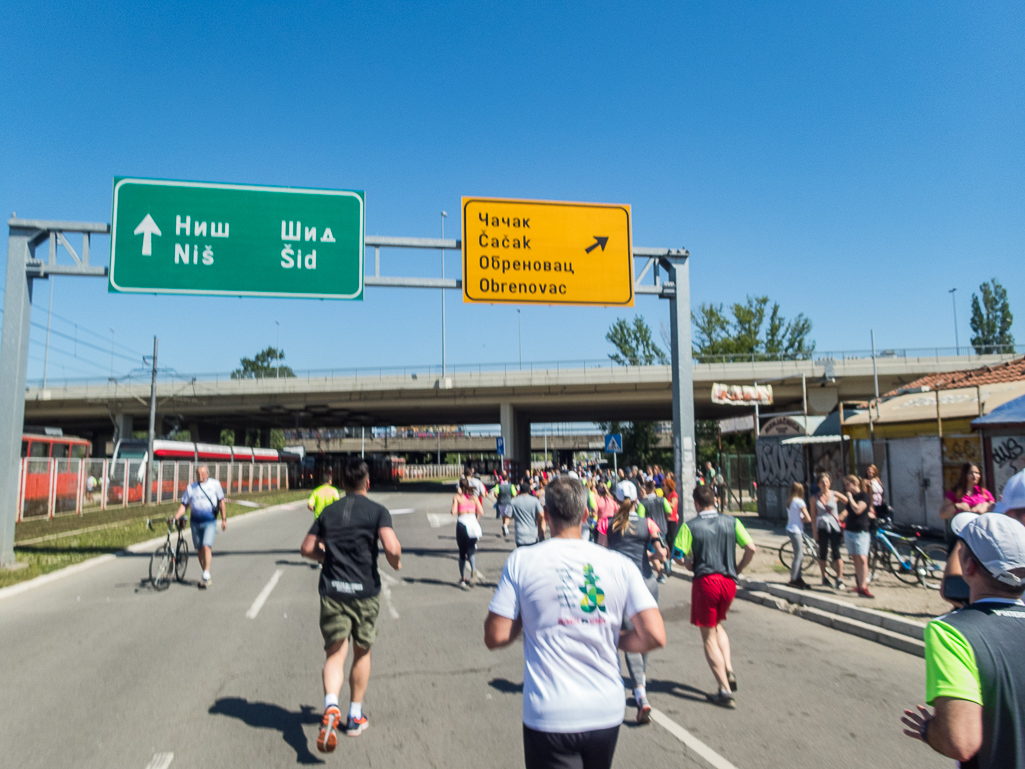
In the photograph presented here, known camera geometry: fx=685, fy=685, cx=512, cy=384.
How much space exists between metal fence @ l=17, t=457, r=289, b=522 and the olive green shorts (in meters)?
22.5

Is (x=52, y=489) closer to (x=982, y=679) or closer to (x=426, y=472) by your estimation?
(x=982, y=679)

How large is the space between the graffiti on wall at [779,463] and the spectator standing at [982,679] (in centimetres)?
2060

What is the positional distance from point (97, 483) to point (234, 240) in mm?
21078

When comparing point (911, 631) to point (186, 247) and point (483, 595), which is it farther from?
point (186, 247)

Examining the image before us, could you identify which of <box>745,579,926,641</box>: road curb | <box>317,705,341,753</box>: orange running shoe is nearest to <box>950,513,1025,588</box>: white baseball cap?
<box>317,705,341,753</box>: orange running shoe

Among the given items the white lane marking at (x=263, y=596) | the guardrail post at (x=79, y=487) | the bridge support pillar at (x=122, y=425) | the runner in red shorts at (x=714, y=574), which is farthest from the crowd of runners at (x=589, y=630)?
the bridge support pillar at (x=122, y=425)

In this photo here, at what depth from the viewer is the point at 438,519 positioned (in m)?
26.3

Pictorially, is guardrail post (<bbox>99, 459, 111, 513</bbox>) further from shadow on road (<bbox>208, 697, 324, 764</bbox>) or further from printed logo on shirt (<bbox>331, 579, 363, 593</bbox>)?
printed logo on shirt (<bbox>331, 579, 363, 593</bbox>)

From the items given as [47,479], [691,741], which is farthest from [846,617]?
[47,479]

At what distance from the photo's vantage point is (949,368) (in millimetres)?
41219

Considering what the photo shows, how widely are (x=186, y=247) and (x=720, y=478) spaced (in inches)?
760

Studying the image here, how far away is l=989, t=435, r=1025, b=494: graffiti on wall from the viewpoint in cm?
1402

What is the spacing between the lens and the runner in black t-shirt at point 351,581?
4.98 m

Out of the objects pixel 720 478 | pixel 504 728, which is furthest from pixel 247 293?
pixel 720 478
